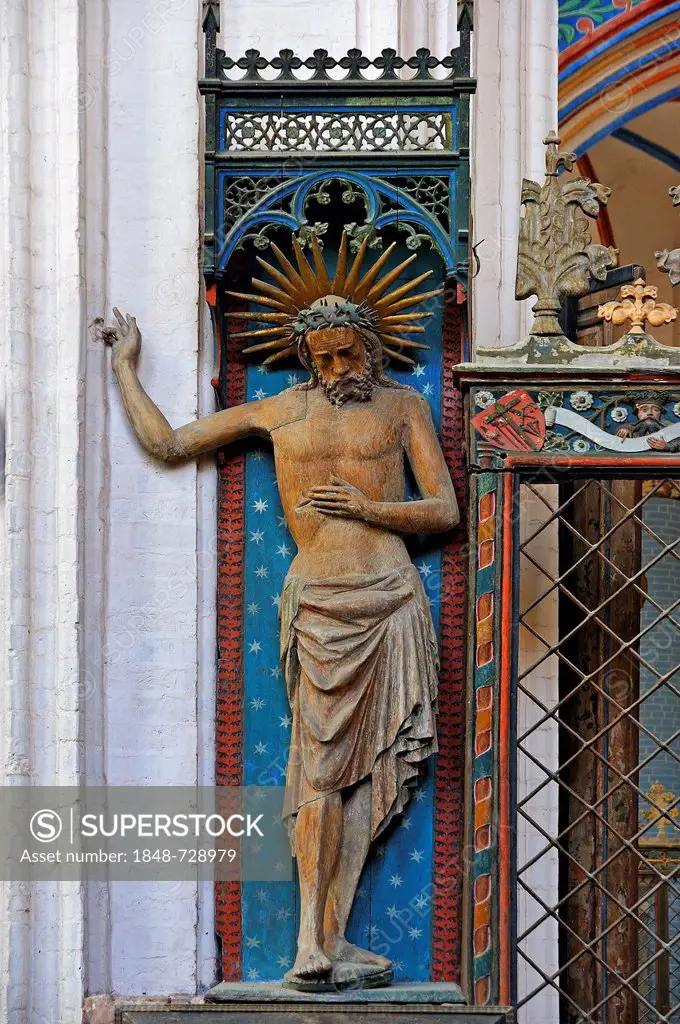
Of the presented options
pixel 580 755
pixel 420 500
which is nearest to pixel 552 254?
pixel 420 500

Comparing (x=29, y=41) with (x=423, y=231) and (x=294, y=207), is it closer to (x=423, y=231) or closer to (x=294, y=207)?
(x=294, y=207)

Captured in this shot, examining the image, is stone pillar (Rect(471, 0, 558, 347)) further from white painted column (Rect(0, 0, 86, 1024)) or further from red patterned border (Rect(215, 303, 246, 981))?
Result: white painted column (Rect(0, 0, 86, 1024))

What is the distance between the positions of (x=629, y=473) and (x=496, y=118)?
1123mm

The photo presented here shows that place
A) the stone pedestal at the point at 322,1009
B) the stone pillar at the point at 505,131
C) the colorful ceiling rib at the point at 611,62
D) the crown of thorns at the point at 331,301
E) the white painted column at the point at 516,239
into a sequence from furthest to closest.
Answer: the colorful ceiling rib at the point at 611,62 < the stone pillar at the point at 505,131 < the white painted column at the point at 516,239 < the crown of thorns at the point at 331,301 < the stone pedestal at the point at 322,1009

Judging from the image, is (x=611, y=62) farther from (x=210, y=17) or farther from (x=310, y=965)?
(x=310, y=965)

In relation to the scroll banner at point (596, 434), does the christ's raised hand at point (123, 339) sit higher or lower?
higher

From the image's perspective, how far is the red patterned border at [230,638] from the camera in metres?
4.76

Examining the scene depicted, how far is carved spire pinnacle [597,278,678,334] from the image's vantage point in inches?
184

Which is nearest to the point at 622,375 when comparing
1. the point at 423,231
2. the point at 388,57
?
the point at 423,231

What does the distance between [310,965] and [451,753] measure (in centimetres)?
62

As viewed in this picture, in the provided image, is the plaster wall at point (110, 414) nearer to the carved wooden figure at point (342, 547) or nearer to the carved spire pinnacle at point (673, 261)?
the carved wooden figure at point (342, 547)

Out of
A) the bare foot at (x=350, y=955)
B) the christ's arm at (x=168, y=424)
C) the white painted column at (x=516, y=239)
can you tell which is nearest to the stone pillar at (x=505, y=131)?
the white painted column at (x=516, y=239)

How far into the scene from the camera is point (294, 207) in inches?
188

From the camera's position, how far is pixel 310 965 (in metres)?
4.52
